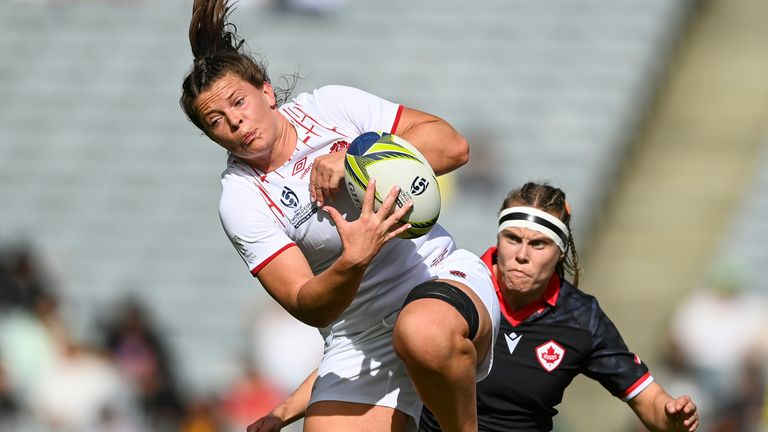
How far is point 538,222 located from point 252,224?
112cm

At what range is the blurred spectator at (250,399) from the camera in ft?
29.5

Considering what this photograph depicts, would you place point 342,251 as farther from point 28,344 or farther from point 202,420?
point 28,344

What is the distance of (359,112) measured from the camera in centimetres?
408

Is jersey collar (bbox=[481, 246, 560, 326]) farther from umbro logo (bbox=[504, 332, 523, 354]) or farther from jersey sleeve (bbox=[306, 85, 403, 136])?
jersey sleeve (bbox=[306, 85, 403, 136])

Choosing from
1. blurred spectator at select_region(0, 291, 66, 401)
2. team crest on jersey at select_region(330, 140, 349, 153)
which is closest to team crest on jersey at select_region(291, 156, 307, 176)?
team crest on jersey at select_region(330, 140, 349, 153)

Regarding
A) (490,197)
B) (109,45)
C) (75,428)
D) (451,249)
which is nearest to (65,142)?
(109,45)

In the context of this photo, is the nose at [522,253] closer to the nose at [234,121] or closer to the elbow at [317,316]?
the elbow at [317,316]

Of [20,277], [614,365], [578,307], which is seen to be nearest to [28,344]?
[20,277]

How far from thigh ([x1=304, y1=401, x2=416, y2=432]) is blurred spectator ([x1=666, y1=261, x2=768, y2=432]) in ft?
16.2

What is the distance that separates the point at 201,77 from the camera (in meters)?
3.83

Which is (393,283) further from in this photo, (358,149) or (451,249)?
(358,149)

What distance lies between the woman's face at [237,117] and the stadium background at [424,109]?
637 centimetres

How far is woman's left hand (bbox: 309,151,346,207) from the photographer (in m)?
3.71

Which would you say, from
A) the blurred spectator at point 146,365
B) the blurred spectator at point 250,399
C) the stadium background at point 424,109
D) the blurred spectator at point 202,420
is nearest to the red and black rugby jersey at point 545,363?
the blurred spectator at point 250,399
